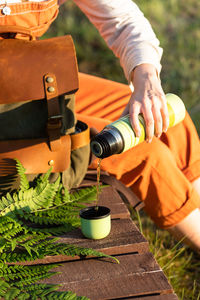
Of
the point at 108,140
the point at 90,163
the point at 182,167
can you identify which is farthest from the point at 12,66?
the point at 182,167

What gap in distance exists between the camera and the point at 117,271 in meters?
1.43

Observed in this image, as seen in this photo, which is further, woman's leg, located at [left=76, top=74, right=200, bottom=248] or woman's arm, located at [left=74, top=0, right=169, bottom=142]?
woman's leg, located at [left=76, top=74, right=200, bottom=248]

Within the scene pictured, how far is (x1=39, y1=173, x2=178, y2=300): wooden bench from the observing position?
134 centimetres

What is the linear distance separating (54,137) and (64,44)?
1.16 ft

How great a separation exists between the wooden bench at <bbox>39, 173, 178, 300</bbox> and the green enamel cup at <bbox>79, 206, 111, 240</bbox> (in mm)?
27

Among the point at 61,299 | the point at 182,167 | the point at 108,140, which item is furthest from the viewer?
the point at 182,167

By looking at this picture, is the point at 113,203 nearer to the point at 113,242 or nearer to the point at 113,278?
the point at 113,242

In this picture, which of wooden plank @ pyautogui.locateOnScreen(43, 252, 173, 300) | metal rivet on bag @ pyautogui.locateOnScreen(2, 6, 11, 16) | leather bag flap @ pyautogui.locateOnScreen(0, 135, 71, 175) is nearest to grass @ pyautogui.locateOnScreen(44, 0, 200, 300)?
leather bag flap @ pyautogui.locateOnScreen(0, 135, 71, 175)

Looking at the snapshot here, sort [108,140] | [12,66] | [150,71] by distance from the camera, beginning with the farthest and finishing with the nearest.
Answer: [150,71]
[12,66]
[108,140]

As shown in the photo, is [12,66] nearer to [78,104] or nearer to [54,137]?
[54,137]

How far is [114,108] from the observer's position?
2246 mm

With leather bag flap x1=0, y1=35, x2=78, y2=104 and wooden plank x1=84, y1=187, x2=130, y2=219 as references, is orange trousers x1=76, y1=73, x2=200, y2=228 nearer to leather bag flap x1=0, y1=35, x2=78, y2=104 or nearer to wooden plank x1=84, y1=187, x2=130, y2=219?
wooden plank x1=84, y1=187, x2=130, y2=219

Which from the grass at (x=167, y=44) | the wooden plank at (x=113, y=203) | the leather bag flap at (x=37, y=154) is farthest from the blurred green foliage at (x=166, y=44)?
the leather bag flap at (x=37, y=154)

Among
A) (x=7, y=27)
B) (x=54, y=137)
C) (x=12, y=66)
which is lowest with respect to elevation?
(x=54, y=137)
